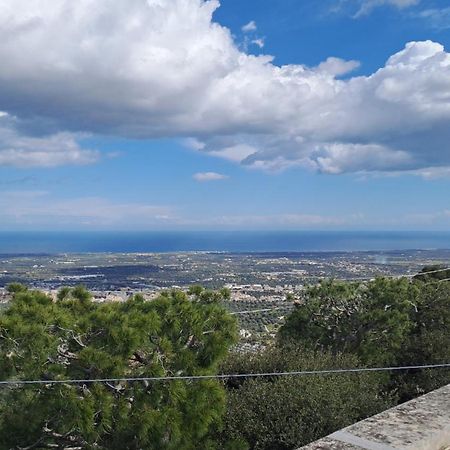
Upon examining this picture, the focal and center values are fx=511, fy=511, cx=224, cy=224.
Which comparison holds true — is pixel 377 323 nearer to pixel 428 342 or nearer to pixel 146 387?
pixel 428 342

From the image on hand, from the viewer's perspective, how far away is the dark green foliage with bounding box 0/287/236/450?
579cm

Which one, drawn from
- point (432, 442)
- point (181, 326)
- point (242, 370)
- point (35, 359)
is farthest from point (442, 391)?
point (242, 370)

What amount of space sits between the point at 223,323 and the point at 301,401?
1471 mm

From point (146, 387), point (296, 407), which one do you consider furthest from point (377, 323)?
point (146, 387)

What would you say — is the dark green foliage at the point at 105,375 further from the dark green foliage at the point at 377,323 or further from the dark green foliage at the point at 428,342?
the dark green foliage at the point at 428,342

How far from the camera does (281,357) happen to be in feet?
26.6

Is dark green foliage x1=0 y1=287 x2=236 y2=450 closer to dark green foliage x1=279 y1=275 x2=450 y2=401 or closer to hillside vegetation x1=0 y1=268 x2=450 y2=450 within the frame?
hillside vegetation x1=0 y1=268 x2=450 y2=450

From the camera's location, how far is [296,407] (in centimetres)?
611

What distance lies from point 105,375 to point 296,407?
90.7 inches

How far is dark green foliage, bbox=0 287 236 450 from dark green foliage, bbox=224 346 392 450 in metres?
0.41

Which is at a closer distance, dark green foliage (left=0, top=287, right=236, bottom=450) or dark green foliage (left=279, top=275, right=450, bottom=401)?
dark green foliage (left=0, top=287, right=236, bottom=450)

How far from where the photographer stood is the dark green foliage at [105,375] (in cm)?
579

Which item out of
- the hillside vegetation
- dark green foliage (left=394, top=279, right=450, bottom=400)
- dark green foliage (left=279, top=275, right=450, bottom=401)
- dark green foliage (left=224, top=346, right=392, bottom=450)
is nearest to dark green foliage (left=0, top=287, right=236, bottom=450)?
the hillside vegetation

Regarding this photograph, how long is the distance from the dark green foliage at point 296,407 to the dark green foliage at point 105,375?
0.41m
